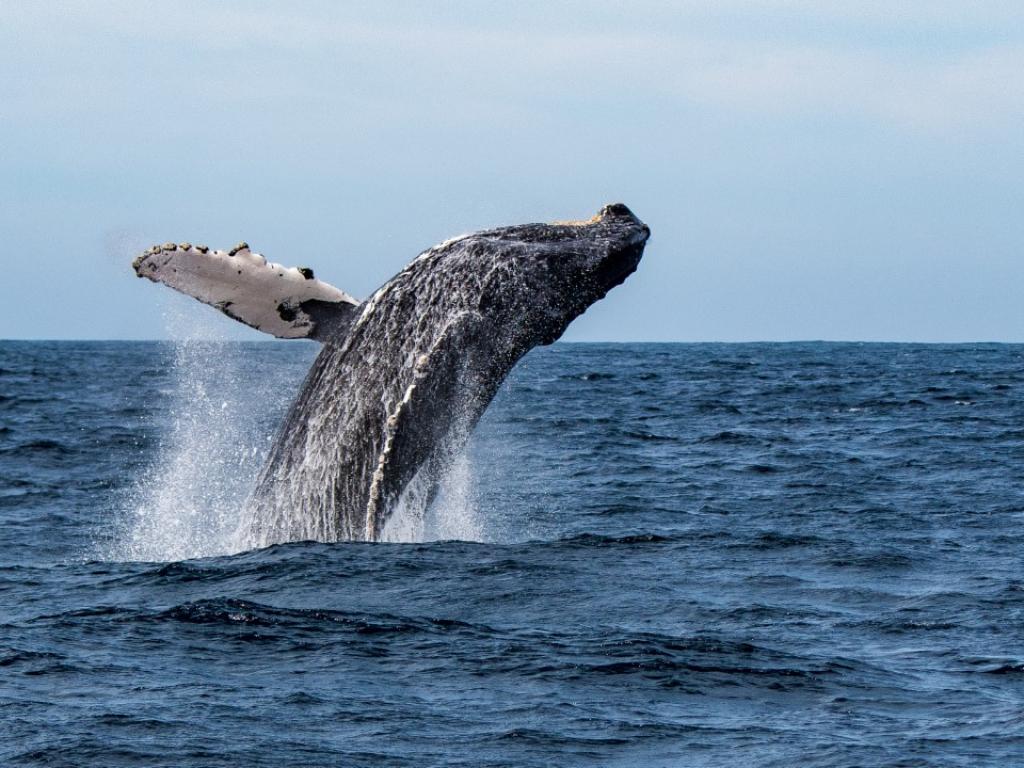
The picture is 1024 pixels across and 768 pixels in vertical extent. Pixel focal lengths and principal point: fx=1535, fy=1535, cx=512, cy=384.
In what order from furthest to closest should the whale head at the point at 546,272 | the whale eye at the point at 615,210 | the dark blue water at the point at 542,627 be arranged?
the whale eye at the point at 615,210 < the whale head at the point at 546,272 < the dark blue water at the point at 542,627

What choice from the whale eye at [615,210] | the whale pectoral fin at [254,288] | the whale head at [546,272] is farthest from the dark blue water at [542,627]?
the whale eye at [615,210]

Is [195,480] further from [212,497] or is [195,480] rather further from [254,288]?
[254,288]

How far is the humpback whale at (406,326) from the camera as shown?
30.0 feet

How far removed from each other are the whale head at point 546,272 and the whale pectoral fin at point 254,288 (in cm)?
98

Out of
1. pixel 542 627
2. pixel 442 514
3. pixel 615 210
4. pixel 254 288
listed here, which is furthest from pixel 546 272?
pixel 442 514

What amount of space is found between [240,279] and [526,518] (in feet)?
18.7

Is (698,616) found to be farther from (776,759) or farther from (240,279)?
(240,279)

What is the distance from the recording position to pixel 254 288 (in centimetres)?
934

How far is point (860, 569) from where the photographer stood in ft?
36.7

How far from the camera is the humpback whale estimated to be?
9.16 m

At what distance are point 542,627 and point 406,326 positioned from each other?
6.52 ft

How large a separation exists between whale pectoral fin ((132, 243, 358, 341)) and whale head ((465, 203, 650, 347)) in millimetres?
976

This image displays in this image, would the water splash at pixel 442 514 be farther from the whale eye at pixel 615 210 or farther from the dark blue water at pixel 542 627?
the whale eye at pixel 615 210

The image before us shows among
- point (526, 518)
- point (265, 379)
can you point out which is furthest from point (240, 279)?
point (265, 379)
